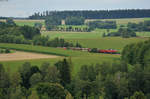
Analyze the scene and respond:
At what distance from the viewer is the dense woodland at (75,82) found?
40.8 m

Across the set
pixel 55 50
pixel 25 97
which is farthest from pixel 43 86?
pixel 55 50

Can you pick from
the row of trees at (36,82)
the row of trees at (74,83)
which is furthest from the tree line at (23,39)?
the row of trees at (36,82)

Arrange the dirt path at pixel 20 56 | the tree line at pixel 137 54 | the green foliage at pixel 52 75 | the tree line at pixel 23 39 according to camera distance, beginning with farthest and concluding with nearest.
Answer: the tree line at pixel 23 39 → the dirt path at pixel 20 56 → the tree line at pixel 137 54 → the green foliage at pixel 52 75

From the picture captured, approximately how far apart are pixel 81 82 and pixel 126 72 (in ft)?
31.6

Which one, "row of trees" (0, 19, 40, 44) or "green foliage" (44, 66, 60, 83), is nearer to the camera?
"green foliage" (44, 66, 60, 83)

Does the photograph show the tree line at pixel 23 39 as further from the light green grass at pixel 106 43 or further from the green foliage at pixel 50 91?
the green foliage at pixel 50 91

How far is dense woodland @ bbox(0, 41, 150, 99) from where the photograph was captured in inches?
1607

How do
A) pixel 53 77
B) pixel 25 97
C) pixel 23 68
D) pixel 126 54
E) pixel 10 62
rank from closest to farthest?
1. pixel 25 97
2. pixel 53 77
3. pixel 23 68
4. pixel 10 62
5. pixel 126 54

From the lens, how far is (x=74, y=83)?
4578 centimetres

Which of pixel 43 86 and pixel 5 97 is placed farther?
pixel 43 86

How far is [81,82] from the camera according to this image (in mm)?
44344

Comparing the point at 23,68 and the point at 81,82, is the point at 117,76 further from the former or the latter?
the point at 23,68

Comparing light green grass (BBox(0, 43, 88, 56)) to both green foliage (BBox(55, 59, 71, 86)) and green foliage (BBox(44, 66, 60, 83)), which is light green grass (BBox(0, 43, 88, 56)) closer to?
green foliage (BBox(55, 59, 71, 86))

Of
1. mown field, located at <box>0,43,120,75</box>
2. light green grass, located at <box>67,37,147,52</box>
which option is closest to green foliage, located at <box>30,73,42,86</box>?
mown field, located at <box>0,43,120,75</box>
